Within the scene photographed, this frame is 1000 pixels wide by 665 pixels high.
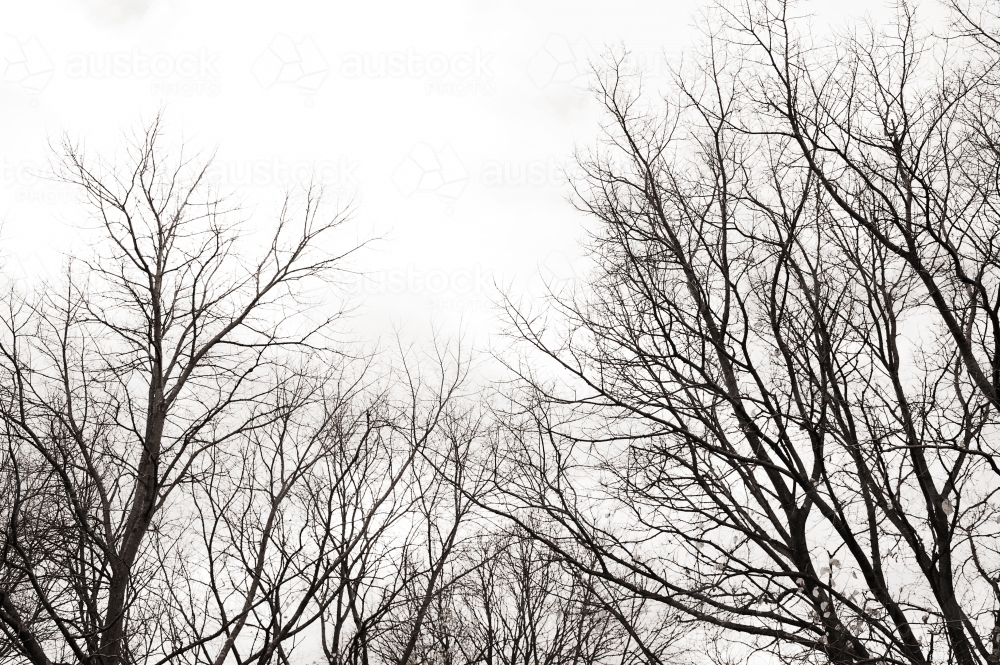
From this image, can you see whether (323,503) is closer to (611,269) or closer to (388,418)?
(388,418)

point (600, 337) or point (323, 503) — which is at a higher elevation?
point (600, 337)

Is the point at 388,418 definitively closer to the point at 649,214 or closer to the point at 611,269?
the point at 611,269

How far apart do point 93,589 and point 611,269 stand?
594 centimetres

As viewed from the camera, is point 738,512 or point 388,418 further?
point 388,418

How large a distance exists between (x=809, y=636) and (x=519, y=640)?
801 cm

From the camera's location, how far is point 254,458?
8359 millimetres

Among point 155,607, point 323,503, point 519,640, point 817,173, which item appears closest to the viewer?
point 817,173

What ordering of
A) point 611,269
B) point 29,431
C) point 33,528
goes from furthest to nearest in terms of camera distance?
point 611,269, point 33,528, point 29,431

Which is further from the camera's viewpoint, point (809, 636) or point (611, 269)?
point (611, 269)

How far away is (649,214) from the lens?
7.72 meters

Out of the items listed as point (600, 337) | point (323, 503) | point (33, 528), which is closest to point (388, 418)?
point (323, 503)

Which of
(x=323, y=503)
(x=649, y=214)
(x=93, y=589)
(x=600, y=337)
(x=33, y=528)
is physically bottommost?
(x=93, y=589)

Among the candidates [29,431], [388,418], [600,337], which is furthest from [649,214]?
[29,431]

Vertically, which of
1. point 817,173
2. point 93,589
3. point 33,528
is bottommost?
point 93,589
